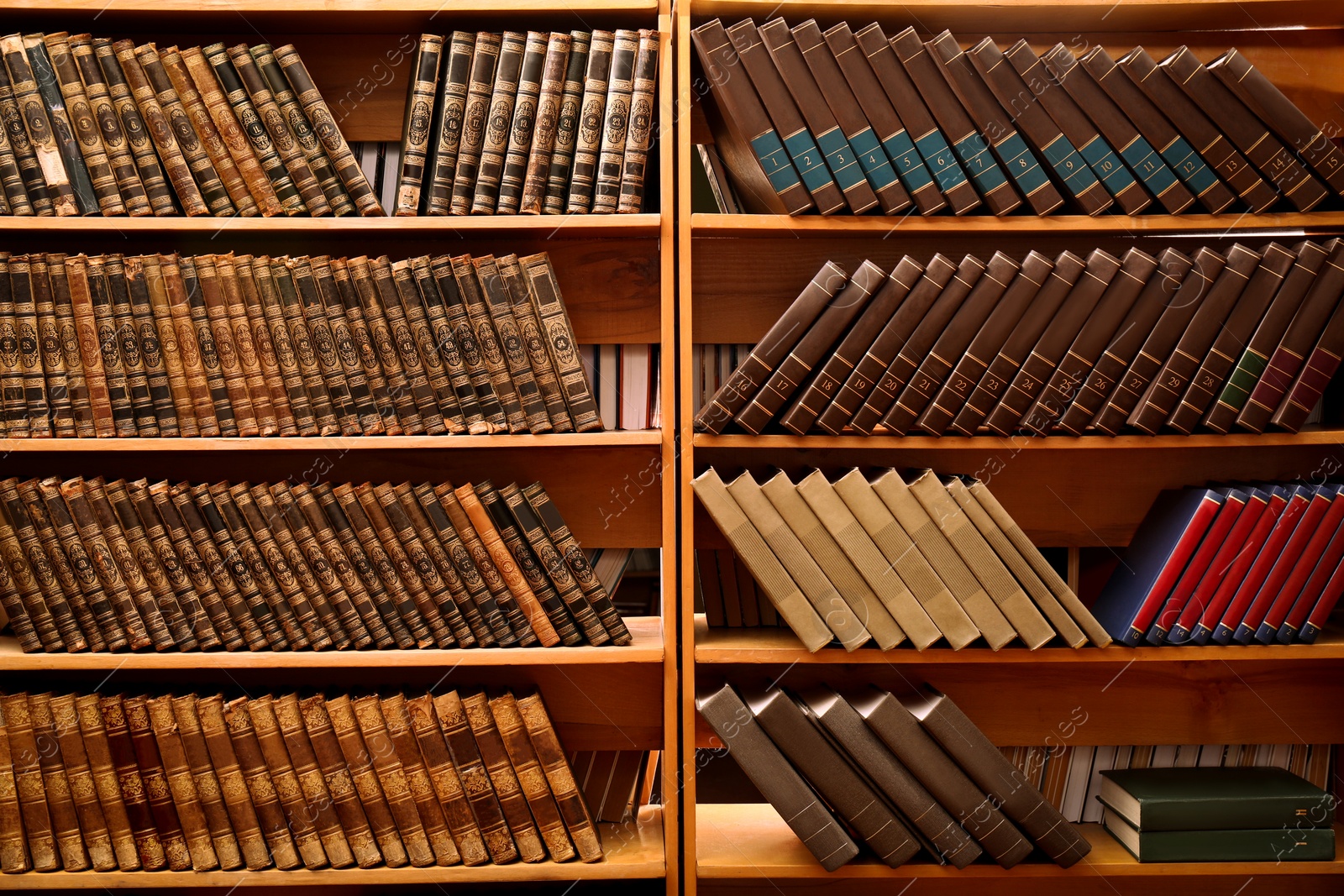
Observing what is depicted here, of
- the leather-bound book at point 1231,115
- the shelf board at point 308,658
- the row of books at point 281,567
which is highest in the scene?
the leather-bound book at point 1231,115

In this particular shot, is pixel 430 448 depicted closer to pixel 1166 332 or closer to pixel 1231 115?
pixel 1166 332

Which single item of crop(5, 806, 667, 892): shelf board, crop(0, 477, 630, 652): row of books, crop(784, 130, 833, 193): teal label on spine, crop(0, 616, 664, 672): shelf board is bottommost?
crop(5, 806, 667, 892): shelf board

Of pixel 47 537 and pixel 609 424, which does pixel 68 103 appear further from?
pixel 609 424

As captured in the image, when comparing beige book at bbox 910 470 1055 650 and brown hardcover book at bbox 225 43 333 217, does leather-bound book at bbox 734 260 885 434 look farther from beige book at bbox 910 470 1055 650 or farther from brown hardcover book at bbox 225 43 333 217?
brown hardcover book at bbox 225 43 333 217

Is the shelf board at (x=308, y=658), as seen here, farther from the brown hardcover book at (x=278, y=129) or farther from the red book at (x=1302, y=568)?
the red book at (x=1302, y=568)

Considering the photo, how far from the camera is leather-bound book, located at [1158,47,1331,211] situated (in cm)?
143

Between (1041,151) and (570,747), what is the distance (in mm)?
1348

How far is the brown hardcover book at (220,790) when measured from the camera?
4.82ft

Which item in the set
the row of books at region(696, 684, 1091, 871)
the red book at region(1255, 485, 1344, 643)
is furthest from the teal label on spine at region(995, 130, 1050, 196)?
the row of books at region(696, 684, 1091, 871)

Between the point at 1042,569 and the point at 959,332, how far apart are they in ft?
1.33

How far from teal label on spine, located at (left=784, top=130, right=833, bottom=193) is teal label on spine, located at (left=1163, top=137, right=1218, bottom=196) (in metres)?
0.56

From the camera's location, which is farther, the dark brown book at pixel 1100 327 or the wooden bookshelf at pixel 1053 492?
the wooden bookshelf at pixel 1053 492

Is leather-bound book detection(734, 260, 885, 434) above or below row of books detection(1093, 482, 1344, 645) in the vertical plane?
above

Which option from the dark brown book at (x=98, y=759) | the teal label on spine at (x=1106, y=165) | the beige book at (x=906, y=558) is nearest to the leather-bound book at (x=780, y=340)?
the beige book at (x=906, y=558)
